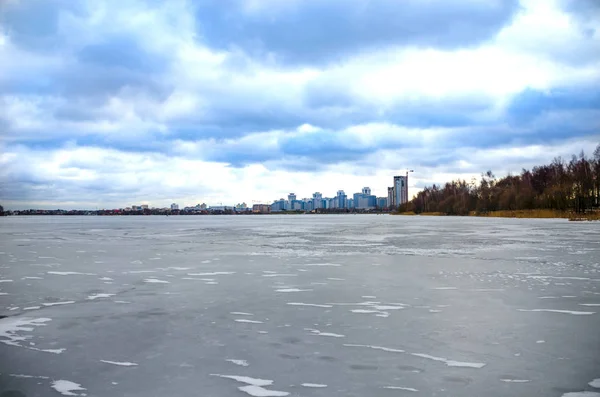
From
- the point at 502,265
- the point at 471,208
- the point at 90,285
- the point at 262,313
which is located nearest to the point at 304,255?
the point at 502,265

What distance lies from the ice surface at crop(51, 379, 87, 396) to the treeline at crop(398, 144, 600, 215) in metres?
75.8

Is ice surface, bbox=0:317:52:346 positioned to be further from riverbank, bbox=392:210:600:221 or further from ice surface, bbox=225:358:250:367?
riverbank, bbox=392:210:600:221

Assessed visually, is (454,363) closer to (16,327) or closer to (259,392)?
(259,392)

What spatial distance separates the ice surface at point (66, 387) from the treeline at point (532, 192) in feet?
249

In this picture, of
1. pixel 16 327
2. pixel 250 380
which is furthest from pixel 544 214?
pixel 250 380

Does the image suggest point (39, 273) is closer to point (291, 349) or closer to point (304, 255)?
point (304, 255)

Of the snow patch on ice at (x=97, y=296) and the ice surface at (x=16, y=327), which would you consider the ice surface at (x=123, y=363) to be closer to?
the ice surface at (x=16, y=327)

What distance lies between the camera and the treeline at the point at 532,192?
72062mm

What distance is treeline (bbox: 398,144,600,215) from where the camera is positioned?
72062 mm

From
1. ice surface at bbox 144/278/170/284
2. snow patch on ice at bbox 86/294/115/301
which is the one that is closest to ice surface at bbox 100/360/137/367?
snow patch on ice at bbox 86/294/115/301

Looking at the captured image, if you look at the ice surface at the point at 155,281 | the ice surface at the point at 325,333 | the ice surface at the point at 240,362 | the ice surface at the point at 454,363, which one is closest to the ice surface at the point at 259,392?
the ice surface at the point at 240,362

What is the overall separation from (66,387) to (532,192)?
310 ft

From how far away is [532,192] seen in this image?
87.8m

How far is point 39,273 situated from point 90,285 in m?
2.91
